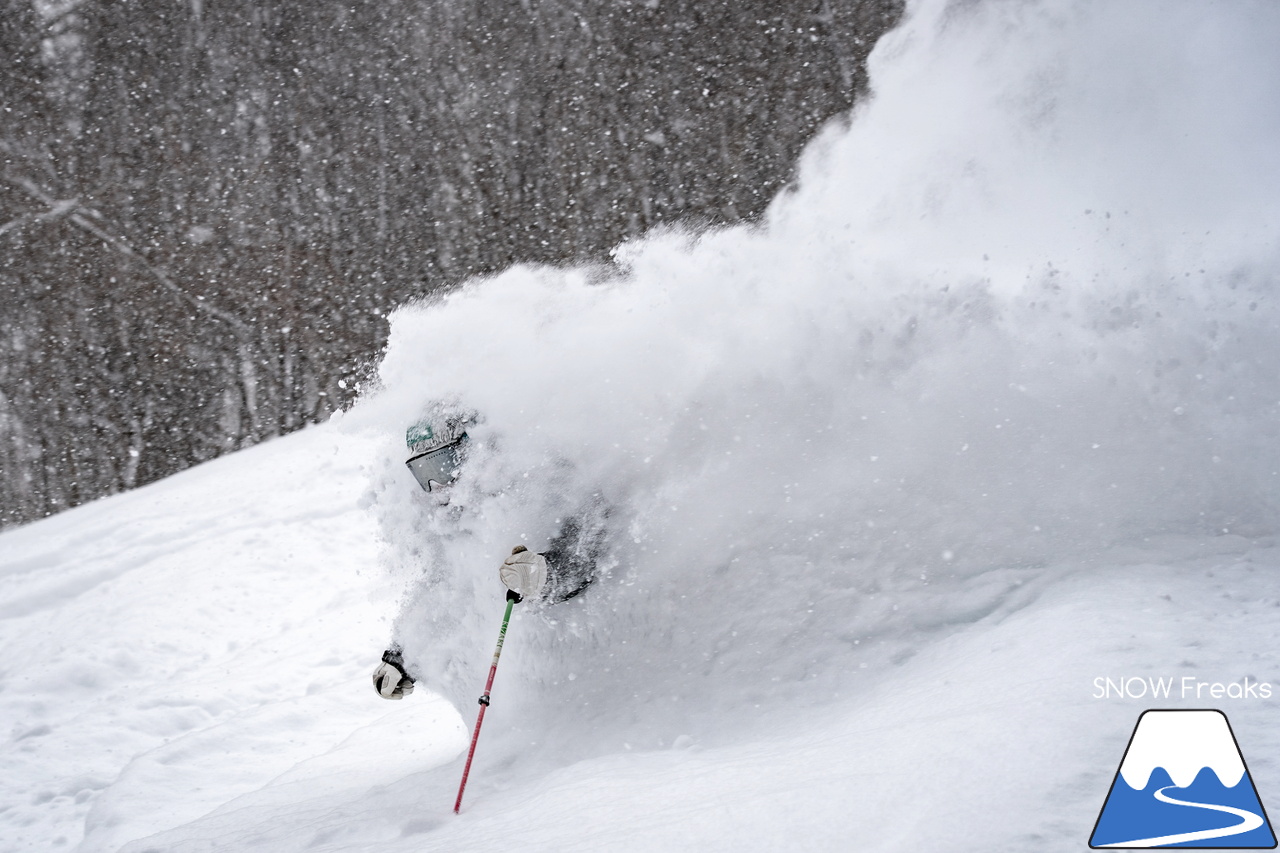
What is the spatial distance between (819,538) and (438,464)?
1416mm

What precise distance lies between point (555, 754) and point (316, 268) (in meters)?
9.96

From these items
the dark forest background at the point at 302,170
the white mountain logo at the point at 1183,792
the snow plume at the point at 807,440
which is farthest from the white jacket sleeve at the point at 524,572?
the dark forest background at the point at 302,170

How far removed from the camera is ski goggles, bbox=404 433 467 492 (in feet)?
9.50

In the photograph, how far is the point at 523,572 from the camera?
2600 millimetres

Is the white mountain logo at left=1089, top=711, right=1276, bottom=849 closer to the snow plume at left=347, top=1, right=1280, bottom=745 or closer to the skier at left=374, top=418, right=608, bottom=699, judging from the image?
the snow plume at left=347, top=1, right=1280, bottom=745

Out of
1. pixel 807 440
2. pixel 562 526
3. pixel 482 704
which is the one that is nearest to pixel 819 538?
pixel 807 440

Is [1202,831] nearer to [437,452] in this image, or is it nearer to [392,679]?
[437,452]

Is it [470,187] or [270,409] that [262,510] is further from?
[470,187]

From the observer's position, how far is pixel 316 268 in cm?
1099

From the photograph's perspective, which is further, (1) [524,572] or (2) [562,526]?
(2) [562,526]

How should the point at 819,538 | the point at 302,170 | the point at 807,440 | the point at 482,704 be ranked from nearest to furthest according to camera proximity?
1. the point at 482,704
2. the point at 819,538
3. the point at 807,440
4. the point at 302,170

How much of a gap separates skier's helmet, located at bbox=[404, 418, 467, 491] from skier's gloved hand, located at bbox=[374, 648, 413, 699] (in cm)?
74

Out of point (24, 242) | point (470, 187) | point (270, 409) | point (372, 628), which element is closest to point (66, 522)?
point (270, 409)

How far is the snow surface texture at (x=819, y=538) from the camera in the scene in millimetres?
1916
